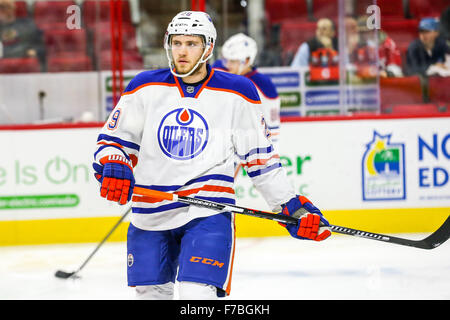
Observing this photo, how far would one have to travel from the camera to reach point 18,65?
17.3 ft

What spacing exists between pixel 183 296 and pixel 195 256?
12cm

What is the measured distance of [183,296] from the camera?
7.45 feet

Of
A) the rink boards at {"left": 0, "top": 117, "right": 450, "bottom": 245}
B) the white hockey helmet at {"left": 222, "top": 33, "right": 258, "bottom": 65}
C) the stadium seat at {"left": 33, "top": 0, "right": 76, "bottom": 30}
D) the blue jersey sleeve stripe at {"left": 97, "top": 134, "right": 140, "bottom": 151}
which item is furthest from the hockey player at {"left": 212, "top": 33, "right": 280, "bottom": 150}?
the blue jersey sleeve stripe at {"left": 97, "top": 134, "right": 140, "bottom": 151}

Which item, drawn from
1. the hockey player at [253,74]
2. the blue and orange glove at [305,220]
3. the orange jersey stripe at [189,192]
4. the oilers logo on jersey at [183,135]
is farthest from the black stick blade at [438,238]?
the hockey player at [253,74]

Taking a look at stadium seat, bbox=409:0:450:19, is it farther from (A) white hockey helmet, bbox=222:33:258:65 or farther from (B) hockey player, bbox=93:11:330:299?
(B) hockey player, bbox=93:11:330:299

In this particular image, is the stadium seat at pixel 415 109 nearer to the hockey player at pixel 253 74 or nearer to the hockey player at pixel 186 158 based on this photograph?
the hockey player at pixel 253 74

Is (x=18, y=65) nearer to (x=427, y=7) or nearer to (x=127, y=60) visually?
(x=127, y=60)

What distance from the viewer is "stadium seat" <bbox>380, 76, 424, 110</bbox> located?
5395 millimetres

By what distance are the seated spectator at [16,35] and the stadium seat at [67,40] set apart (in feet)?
0.25

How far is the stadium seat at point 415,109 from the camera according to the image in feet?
17.4

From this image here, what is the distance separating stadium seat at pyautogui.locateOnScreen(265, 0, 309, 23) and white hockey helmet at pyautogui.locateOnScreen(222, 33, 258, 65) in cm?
69

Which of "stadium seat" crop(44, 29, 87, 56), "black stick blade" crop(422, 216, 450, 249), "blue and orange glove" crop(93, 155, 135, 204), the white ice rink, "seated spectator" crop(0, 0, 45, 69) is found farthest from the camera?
"stadium seat" crop(44, 29, 87, 56)

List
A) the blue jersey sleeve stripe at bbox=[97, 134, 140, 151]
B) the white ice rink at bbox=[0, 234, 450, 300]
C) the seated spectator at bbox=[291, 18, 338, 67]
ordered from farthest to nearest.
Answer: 1. the seated spectator at bbox=[291, 18, 338, 67]
2. the white ice rink at bbox=[0, 234, 450, 300]
3. the blue jersey sleeve stripe at bbox=[97, 134, 140, 151]
